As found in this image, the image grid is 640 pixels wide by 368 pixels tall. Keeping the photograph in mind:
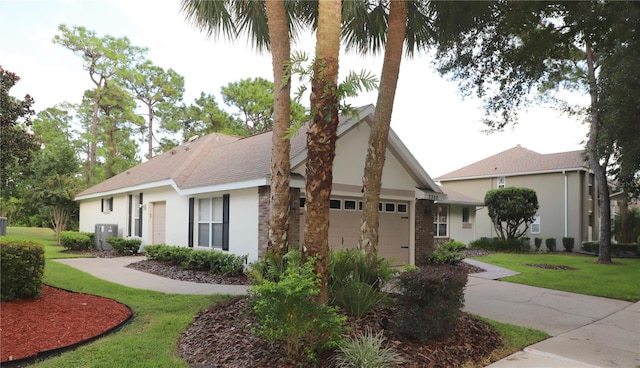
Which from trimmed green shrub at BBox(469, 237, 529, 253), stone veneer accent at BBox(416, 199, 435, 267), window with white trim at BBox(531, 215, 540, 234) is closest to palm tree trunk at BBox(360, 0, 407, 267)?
stone veneer accent at BBox(416, 199, 435, 267)

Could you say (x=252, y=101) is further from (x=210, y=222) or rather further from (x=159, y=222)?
(x=210, y=222)

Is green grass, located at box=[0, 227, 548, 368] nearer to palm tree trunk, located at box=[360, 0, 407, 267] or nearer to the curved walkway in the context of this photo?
the curved walkway

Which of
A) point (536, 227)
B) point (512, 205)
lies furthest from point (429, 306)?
point (536, 227)

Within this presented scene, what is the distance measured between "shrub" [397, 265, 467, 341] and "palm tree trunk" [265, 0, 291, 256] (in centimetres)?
255

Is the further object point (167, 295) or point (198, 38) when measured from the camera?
point (198, 38)

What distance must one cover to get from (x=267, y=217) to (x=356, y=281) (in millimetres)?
5192

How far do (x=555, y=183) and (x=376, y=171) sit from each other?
24.7m

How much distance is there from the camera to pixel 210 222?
45.4 feet

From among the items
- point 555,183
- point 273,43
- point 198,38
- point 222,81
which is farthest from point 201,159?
point 555,183

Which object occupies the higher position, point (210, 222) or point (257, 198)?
point (257, 198)

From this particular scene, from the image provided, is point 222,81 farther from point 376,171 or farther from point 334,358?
point 334,358

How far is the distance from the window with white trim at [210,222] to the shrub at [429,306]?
9.04 m

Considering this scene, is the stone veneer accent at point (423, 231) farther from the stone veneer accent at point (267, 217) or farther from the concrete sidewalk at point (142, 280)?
the concrete sidewalk at point (142, 280)

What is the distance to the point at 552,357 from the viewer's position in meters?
5.29
